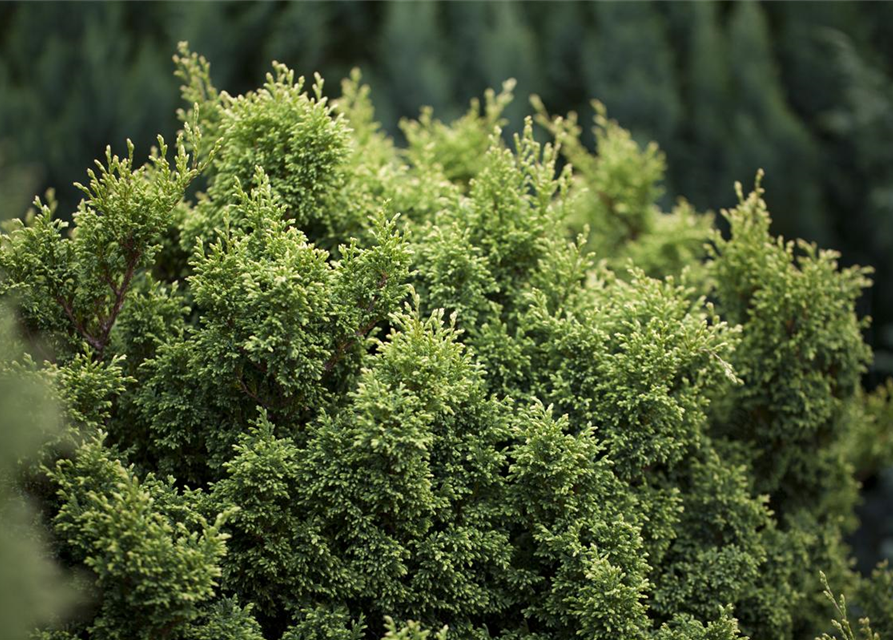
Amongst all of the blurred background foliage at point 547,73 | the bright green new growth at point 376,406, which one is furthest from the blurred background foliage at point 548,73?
the bright green new growth at point 376,406

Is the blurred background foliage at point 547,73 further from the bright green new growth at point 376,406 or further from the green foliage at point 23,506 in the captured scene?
the green foliage at point 23,506

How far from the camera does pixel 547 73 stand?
10.1 meters

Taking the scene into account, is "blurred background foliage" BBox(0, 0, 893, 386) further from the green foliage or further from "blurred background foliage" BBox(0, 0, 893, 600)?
the green foliage

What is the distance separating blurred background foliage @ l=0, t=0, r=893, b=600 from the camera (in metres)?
9.70

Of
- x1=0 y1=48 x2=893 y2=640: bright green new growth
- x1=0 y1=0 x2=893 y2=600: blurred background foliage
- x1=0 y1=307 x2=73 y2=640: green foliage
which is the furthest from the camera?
x1=0 y1=0 x2=893 y2=600: blurred background foliage

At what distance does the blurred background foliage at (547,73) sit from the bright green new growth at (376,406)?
5.72m

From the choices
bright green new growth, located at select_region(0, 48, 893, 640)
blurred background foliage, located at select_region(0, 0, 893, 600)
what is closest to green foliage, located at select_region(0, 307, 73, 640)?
bright green new growth, located at select_region(0, 48, 893, 640)

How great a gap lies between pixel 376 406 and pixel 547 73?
306 inches

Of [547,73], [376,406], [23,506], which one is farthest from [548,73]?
[23,506]

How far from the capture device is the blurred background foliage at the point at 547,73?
9695mm

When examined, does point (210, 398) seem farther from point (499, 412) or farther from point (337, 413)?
point (499, 412)

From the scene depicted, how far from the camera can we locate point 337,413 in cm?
357

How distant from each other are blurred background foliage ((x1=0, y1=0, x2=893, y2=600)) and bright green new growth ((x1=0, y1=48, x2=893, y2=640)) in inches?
225

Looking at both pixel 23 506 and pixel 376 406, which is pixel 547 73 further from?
pixel 23 506
